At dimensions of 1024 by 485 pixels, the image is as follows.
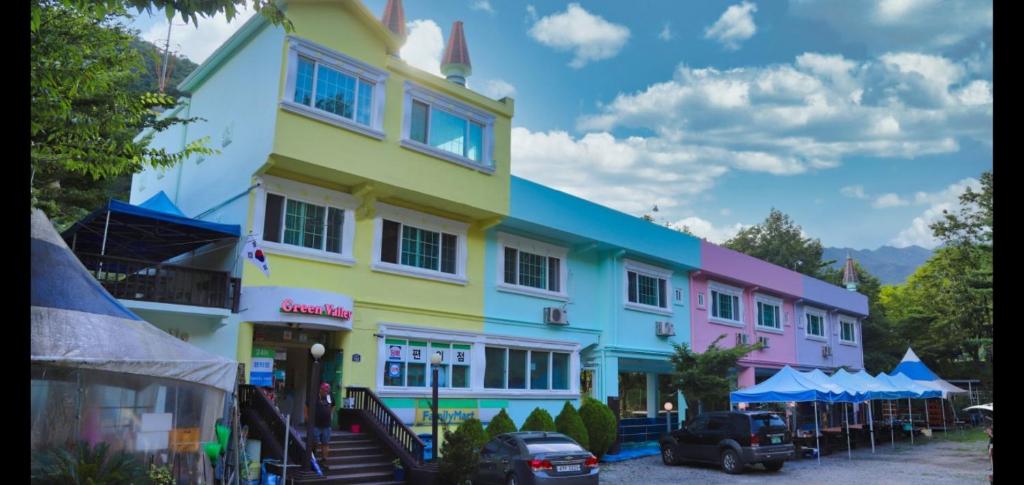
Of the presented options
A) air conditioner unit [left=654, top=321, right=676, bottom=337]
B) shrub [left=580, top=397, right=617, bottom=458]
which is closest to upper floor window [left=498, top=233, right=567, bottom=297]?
shrub [left=580, top=397, right=617, bottom=458]

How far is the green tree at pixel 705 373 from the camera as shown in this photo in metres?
22.9

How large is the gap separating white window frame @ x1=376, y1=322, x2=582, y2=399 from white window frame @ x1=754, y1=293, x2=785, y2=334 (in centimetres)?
1178

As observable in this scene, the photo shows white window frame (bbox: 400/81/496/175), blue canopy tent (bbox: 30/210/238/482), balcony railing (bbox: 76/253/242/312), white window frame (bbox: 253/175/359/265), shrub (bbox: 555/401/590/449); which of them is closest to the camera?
blue canopy tent (bbox: 30/210/238/482)

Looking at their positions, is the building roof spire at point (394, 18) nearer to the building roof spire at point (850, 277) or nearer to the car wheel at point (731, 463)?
the car wheel at point (731, 463)

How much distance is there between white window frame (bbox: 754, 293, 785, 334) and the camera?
30.7 meters

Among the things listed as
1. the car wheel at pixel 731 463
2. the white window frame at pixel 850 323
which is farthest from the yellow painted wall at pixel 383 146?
the white window frame at pixel 850 323

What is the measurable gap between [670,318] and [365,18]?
15.2m

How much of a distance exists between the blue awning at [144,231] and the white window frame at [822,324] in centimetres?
2821

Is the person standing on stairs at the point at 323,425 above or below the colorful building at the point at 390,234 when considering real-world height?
below

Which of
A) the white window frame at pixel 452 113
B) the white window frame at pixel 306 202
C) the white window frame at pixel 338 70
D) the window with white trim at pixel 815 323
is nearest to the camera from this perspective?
the white window frame at pixel 306 202

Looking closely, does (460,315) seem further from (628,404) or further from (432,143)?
(628,404)

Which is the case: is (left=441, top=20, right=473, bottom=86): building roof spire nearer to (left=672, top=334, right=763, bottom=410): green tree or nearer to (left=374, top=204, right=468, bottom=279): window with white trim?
(left=374, top=204, right=468, bottom=279): window with white trim

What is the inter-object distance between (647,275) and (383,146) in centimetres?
1187
